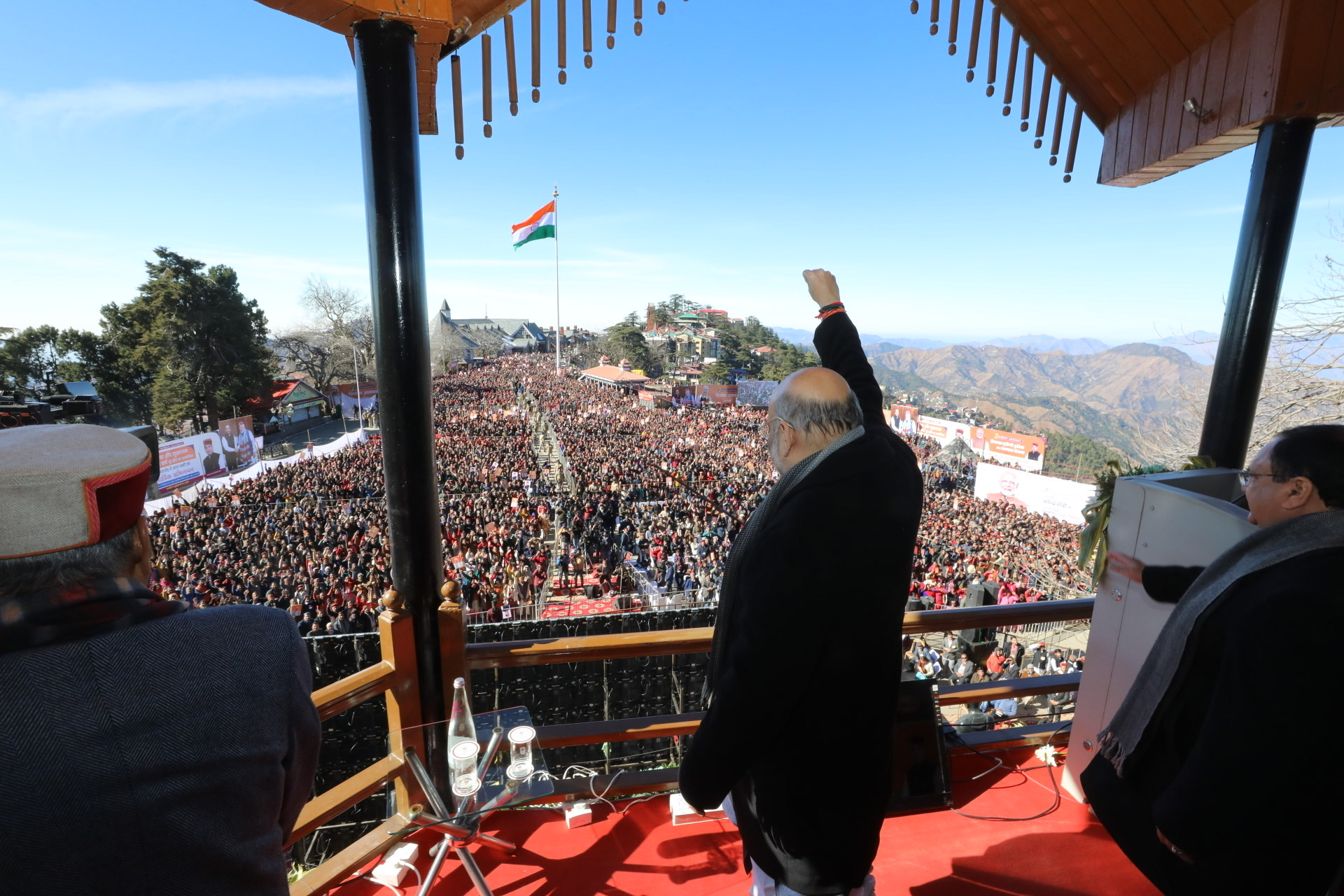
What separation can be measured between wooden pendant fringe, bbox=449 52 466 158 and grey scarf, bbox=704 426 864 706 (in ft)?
4.94

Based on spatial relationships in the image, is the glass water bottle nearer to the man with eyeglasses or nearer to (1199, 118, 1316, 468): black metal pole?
the man with eyeglasses

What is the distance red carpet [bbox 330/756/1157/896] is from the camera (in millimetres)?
1767

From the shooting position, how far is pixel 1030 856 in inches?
74.2

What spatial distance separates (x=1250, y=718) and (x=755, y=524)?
2.71 feet

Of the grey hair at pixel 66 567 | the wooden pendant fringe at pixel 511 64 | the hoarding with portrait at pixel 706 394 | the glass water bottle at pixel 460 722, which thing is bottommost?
the hoarding with portrait at pixel 706 394

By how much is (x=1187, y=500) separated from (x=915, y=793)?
46.7 inches

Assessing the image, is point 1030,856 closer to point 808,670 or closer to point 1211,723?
point 1211,723

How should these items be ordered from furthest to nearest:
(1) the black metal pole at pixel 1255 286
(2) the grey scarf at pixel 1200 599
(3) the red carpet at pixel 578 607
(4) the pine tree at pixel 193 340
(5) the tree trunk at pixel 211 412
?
(5) the tree trunk at pixel 211 412 → (4) the pine tree at pixel 193 340 → (3) the red carpet at pixel 578 607 → (1) the black metal pole at pixel 1255 286 → (2) the grey scarf at pixel 1200 599

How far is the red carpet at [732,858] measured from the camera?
1.77 m

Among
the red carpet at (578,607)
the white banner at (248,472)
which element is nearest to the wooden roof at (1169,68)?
the red carpet at (578,607)

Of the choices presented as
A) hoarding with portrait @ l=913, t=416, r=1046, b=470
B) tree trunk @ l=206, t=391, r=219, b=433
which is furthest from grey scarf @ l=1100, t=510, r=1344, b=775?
hoarding with portrait @ l=913, t=416, r=1046, b=470

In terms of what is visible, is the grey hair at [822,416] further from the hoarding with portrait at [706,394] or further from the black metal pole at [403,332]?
the hoarding with portrait at [706,394]

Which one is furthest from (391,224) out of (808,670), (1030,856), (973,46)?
(1030,856)

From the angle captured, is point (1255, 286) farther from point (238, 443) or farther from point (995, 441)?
point (995, 441)
